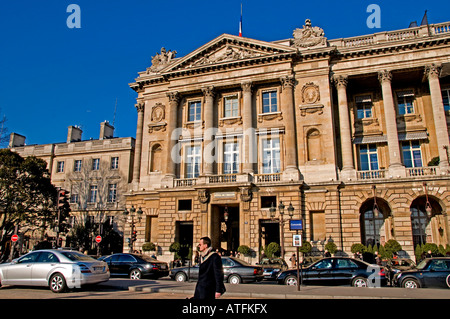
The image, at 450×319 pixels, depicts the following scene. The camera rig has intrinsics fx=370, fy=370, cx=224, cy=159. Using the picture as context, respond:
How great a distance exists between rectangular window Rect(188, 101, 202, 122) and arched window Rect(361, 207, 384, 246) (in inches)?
708

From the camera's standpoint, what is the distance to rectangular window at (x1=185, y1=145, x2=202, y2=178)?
3562 centimetres

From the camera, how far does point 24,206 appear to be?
3725 cm

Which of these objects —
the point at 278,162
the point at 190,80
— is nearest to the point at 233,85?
the point at 190,80

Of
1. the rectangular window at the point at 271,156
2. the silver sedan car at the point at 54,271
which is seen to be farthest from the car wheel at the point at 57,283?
the rectangular window at the point at 271,156

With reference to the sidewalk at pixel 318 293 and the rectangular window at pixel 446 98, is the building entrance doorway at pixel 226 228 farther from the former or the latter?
the rectangular window at pixel 446 98

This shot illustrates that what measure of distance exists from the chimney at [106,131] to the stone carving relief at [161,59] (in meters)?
16.0

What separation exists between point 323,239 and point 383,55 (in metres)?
17.0

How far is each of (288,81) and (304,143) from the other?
5.87 metres

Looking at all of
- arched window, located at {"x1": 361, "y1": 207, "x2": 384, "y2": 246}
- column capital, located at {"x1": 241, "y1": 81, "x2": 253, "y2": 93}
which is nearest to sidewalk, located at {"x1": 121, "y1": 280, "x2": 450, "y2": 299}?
arched window, located at {"x1": 361, "y1": 207, "x2": 384, "y2": 246}

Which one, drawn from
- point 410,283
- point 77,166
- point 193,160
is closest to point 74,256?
point 410,283

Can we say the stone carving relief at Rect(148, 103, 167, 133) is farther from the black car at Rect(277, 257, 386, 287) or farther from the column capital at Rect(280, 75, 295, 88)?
the black car at Rect(277, 257, 386, 287)

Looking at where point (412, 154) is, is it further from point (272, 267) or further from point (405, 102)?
point (272, 267)

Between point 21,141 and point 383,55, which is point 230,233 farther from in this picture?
point 21,141

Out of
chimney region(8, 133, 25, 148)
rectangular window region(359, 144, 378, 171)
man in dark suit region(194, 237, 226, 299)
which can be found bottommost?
man in dark suit region(194, 237, 226, 299)
